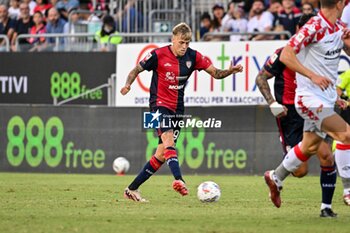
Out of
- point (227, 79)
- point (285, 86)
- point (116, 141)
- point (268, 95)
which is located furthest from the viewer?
point (227, 79)

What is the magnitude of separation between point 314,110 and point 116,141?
12.3 m

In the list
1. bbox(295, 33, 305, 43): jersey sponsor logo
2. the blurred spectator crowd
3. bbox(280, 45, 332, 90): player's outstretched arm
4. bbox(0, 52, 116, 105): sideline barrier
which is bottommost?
bbox(0, 52, 116, 105): sideline barrier

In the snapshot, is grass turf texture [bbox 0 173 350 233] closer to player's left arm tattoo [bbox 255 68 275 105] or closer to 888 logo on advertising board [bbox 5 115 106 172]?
player's left arm tattoo [bbox 255 68 275 105]

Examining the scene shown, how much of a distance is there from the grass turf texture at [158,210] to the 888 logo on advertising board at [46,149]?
424 cm

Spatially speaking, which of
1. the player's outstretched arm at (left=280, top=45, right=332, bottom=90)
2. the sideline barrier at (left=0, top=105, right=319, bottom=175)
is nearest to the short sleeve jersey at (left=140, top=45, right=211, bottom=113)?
the player's outstretched arm at (left=280, top=45, right=332, bottom=90)

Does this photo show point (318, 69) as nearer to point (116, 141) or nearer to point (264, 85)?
point (264, 85)

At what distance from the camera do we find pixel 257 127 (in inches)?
890

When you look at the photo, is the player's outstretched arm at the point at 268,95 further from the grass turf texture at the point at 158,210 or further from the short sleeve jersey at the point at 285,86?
the grass turf texture at the point at 158,210

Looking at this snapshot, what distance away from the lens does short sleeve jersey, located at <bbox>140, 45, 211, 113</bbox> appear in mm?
14734

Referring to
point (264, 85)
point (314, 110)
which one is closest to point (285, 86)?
point (264, 85)

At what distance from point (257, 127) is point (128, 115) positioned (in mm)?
2945

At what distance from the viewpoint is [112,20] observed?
25.3 metres

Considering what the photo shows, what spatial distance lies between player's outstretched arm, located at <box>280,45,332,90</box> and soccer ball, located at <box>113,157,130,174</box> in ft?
38.3

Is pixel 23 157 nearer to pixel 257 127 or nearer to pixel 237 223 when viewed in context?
pixel 257 127
